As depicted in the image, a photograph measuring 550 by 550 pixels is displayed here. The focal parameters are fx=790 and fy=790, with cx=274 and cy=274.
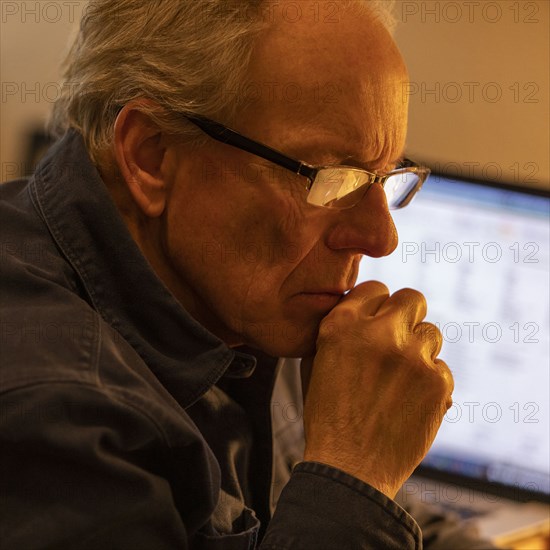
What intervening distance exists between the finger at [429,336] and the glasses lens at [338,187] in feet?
0.63

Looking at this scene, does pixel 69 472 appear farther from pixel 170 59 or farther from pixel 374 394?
pixel 170 59

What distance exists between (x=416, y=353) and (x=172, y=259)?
335 millimetres

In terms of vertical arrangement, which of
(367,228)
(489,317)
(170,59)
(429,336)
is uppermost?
(170,59)

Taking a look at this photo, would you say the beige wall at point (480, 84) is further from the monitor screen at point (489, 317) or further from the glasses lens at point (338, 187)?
the glasses lens at point (338, 187)

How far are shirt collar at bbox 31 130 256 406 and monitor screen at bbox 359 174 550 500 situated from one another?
2.27ft

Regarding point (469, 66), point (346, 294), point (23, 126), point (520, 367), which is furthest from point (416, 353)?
point (23, 126)

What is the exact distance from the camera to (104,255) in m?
0.93

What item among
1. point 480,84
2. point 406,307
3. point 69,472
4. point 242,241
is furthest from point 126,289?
point 480,84

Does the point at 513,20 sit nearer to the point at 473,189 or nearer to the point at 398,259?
the point at 473,189

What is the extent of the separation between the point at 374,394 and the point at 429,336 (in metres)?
0.14

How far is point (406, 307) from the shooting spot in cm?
107

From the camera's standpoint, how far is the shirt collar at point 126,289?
92 centimetres

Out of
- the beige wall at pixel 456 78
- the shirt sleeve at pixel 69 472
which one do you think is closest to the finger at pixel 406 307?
the shirt sleeve at pixel 69 472

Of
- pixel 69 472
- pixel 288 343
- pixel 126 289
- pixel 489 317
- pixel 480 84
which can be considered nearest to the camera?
pixel 69 472
